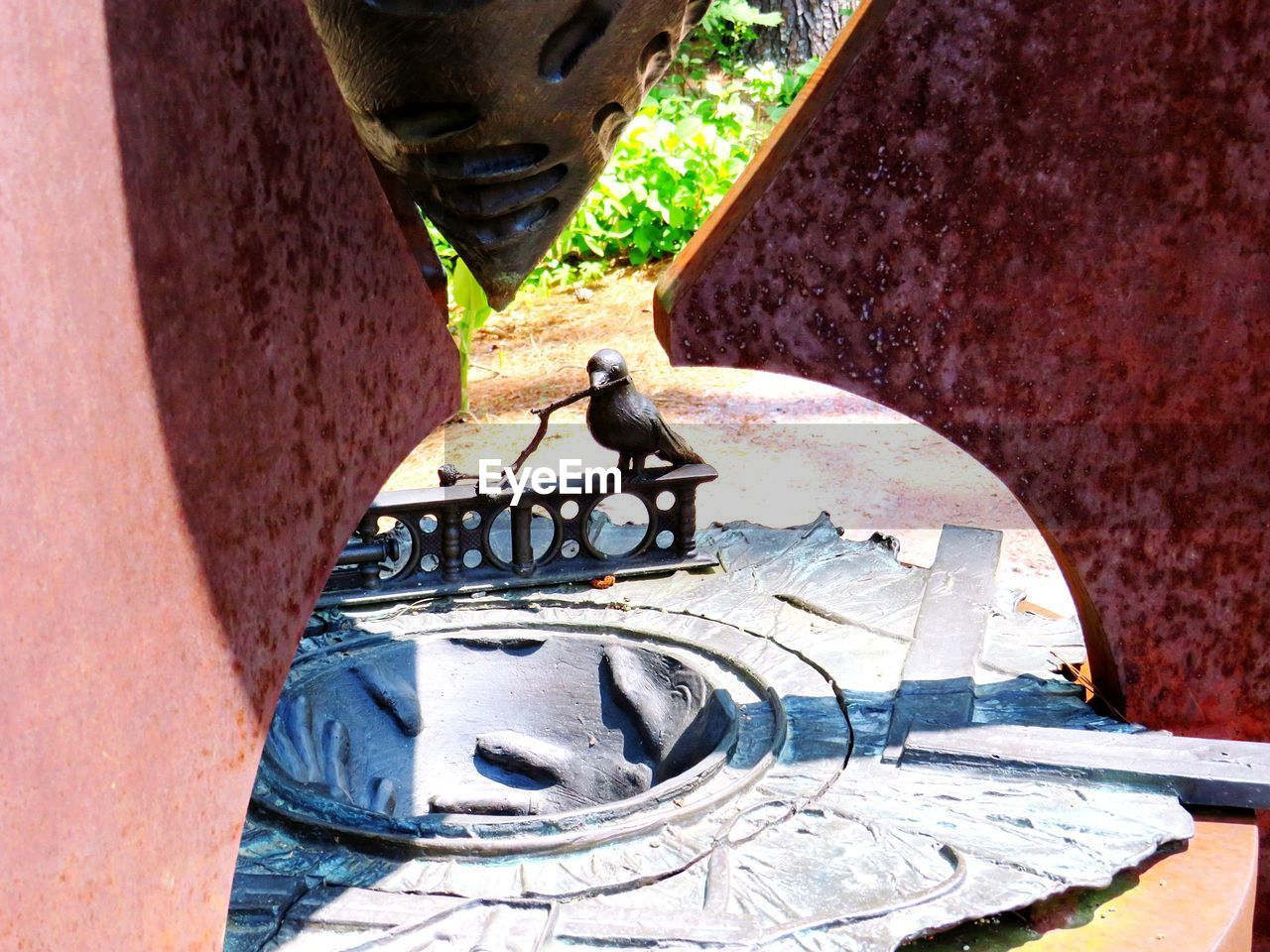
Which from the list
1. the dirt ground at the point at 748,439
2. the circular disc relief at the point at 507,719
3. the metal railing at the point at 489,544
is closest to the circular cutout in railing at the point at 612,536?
the metal railing at the point at 489,544

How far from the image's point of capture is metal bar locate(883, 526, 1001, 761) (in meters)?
1.94

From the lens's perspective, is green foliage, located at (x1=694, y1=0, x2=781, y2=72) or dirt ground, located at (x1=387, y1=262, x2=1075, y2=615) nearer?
dirt ground, located at (x1=387, y1=262, x2=1075, y2=615)

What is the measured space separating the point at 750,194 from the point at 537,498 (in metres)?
0.98

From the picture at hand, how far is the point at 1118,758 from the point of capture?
1771 millimetres

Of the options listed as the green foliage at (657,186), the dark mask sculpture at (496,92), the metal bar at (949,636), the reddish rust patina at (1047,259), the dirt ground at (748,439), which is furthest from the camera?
the green foliage at (657,186)

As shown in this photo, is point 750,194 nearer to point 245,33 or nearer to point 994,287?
point 994,287

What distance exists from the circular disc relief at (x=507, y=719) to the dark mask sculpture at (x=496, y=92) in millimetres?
865

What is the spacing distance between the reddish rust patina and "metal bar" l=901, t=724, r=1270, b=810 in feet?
0.69

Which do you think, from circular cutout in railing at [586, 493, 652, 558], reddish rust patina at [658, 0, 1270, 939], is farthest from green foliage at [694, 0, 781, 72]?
reddish rust patina at [658, 0, 1270, 939]

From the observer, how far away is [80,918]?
1.10m

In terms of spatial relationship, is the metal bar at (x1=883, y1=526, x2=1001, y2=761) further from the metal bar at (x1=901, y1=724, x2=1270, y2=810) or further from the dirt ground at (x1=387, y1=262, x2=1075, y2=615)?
the dirt ground at (x1=387, y1=262, x2=1075, y2=615)

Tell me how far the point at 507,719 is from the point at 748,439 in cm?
280

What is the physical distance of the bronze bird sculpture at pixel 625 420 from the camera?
257 centimetres
